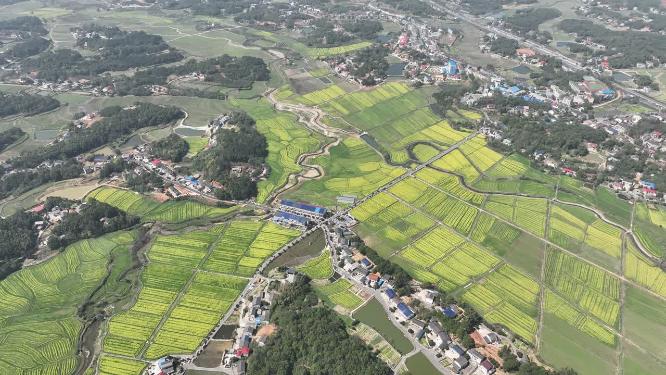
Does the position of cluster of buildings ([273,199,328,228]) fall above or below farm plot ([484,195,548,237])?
above

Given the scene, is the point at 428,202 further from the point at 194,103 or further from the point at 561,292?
the point at 194,103

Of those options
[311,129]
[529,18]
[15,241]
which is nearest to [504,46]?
[529,18]

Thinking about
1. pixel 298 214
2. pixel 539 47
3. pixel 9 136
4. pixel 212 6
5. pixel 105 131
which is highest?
pixel 212 6

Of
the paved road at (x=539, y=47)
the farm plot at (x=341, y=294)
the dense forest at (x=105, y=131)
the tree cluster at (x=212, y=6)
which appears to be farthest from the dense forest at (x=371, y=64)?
the tree cluster at (x=212, y=6)

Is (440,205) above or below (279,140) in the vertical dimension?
below

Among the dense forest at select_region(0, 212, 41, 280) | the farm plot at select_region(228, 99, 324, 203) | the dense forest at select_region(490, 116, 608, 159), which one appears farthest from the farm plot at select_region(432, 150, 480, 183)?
the dense forest at select_region(0, 212, 41, 280)

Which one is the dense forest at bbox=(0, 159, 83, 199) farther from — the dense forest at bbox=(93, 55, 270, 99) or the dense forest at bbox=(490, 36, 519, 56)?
the dense forest at bbox=(490, 36, 519, 56)

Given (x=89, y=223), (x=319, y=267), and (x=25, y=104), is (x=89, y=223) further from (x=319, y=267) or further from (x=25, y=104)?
(x=25, y=104)
